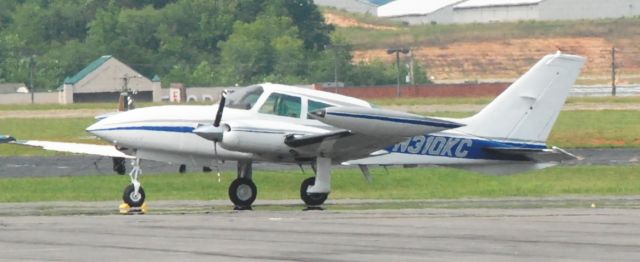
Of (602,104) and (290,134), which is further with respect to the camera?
(602,104)

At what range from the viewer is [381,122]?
26203 mm

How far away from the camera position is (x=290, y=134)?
27.2 meters

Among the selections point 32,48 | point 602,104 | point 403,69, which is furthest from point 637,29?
point 32,48

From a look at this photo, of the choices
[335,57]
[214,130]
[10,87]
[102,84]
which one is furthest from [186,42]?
[214,130]

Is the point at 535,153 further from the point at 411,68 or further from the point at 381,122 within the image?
the point at 411,68

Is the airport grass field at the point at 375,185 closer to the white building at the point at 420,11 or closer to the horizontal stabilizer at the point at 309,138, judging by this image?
the horizontal stabilizer at the point at 309,138

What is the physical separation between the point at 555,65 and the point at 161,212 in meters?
7.98

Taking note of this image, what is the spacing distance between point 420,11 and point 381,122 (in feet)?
342

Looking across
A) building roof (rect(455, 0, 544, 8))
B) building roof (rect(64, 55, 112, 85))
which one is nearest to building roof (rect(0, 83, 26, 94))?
building roof (rect(64, 55, 112, 85))

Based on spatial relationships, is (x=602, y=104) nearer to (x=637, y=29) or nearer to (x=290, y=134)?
(x=637, y=29)

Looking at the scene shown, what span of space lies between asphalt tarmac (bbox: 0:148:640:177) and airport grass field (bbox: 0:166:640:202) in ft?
6.02

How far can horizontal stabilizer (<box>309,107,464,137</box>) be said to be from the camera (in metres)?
26.0

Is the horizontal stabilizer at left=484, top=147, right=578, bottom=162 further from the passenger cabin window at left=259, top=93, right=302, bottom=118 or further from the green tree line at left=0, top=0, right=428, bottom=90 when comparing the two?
the green tree line at left=0, top=0, right=428, bottom=90

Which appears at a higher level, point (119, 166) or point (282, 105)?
point (282, 105)
